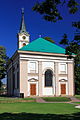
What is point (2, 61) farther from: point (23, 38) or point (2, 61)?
point (23, 38)

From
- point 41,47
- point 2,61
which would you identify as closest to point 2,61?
point 2,61

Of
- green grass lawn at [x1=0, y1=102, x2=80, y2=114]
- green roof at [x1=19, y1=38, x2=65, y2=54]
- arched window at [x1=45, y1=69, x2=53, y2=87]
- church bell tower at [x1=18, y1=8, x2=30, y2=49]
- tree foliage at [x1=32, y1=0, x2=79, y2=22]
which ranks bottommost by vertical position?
green grass lawn at [x1=0, y1=102, x2=80, y2=114]

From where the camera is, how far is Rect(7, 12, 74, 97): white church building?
3644 cm

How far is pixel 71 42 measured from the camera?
973cm

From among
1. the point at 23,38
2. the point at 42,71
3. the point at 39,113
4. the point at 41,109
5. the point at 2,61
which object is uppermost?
the point at 23,38

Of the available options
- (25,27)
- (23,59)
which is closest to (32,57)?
(23,59)

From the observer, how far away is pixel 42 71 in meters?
38.1

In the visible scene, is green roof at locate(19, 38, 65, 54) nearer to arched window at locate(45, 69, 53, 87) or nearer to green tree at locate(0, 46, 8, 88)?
arched window at locate(45, 69, 53, 87)

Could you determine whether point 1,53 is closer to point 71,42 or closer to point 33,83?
point 33,83

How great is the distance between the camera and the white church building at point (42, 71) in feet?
120

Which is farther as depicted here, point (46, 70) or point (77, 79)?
point (77, 79)

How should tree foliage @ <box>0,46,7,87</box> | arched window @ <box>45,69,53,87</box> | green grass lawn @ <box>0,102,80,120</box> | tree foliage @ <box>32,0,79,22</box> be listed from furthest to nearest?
1. tree foliage @ <box>0,46,7,87</box>
2. arched window @ <box>45,69,53,87</box>
3. green grass lawn @ <box>0,102,80,120</box>
4. tree foliage @ <box>32,0,79,22</box>

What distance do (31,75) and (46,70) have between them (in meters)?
3.53

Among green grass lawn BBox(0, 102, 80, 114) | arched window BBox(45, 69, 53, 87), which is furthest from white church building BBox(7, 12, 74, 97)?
green grass lawn BBox(0, 102, 80, 114)
